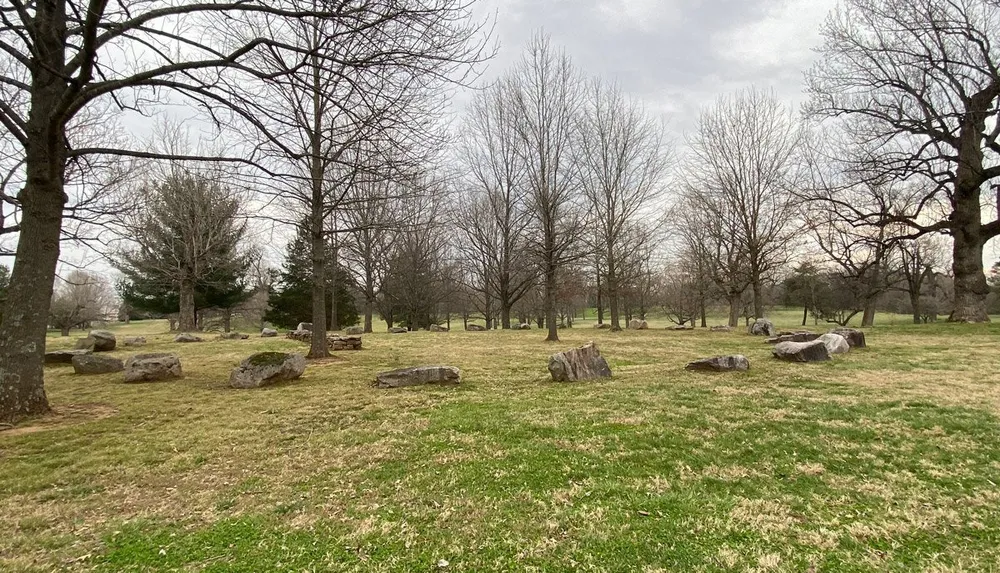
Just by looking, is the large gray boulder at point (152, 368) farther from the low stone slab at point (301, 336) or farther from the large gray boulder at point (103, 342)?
the low stone slab at point (301, 336)

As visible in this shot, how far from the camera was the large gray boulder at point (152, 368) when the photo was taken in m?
7.66

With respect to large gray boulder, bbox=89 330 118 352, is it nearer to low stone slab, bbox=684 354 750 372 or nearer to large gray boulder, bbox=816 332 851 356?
low stone slab, bbox=684 354 750 372

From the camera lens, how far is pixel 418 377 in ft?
23.6

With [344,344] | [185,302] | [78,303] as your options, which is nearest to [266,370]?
[344,344]

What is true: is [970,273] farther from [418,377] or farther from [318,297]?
[318,297]

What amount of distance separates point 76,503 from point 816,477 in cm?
528

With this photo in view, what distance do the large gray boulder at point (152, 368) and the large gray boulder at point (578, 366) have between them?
672 centimetres

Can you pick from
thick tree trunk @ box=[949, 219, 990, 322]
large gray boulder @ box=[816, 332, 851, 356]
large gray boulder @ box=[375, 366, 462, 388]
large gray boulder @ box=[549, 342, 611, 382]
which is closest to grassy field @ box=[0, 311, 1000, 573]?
large gray boulder @ box=[375, 366, 462, 388]

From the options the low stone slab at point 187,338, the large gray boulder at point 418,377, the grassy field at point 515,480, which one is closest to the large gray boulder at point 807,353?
the grassy field at point 515,480

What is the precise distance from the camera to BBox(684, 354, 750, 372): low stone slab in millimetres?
8000

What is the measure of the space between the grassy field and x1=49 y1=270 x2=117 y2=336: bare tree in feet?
75.7

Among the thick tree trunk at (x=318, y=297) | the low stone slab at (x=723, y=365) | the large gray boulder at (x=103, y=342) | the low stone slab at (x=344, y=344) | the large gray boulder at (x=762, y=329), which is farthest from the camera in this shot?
the large gray boulder at (x=762, y=329)

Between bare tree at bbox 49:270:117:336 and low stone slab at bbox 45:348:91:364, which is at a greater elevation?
bare tree at bbox 49:270:117:336

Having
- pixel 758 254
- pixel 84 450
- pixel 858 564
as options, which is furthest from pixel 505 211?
pixel 858 564
